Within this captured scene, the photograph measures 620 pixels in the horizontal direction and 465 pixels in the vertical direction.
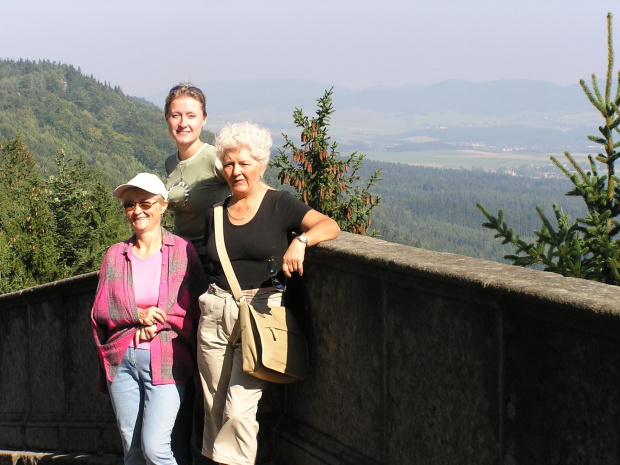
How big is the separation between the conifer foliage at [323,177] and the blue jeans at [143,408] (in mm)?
13742

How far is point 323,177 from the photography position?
18.4 m

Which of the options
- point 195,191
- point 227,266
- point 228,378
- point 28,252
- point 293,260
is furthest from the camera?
point 28,252

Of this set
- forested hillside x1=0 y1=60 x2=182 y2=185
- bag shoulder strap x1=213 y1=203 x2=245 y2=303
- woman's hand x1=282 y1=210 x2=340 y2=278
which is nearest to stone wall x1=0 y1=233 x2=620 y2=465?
woman's hand x1=282 y1=210 x2=340 y2=278

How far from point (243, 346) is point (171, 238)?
643 millimetres

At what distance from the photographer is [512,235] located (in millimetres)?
6211

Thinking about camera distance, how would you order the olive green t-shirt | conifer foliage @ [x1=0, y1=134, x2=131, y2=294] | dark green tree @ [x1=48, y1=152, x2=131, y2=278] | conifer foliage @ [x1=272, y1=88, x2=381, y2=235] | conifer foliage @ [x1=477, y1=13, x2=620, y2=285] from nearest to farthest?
the olive green t-shirt, conifer foliage @ [x1=477, y1=13, x2=620, y2=285], conifer foliage @ [x1=272, y1=88, x2=381, y2=235], conifer foliage @ [x1=0, y1=134, x2=131, y2=294], dark green tree @ [x1=48, y1=152, x2=131, y2=278]

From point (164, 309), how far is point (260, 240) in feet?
1.87

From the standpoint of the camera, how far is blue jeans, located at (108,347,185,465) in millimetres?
3295

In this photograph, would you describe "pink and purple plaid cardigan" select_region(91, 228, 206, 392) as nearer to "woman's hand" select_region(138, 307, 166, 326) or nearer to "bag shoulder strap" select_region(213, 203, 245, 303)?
"woman's hand" select_region(138, 307, 166, 326)

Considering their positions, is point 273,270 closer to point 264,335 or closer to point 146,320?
point 264,335

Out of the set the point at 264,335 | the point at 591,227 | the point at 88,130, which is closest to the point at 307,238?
the point at 264,335

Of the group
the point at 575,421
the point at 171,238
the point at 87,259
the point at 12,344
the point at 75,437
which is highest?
the point at 171,238

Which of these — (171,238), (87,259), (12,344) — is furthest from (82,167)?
(171,238)

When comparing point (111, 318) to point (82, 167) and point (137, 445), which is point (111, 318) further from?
point (82, 167)
